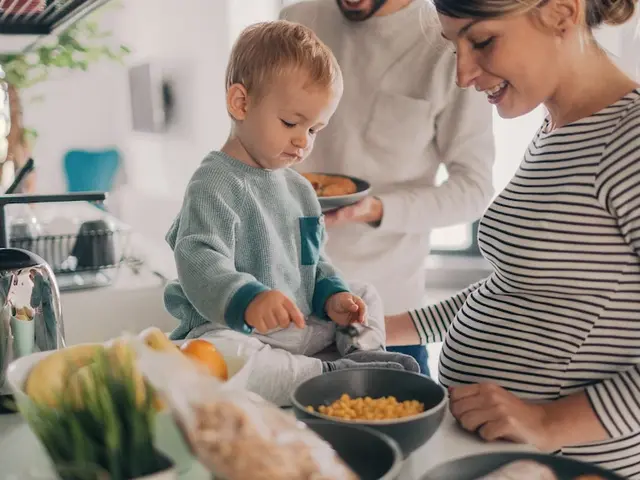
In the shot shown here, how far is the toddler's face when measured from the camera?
1.07 metres

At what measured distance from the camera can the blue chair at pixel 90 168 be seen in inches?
143

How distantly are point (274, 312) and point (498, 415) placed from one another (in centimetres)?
28

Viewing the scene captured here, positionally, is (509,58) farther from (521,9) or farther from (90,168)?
(90,168)

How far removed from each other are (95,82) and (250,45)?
287cm

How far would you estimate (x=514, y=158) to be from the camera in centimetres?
391

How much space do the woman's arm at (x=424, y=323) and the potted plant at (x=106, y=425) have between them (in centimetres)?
65

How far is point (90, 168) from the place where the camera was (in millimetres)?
3674

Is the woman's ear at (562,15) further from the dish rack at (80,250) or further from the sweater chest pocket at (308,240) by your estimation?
the dish rack at (80,250)

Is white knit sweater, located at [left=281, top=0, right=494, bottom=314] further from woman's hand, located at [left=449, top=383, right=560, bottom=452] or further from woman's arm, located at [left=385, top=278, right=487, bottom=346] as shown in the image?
woman's hand, located at [left=449, top=383, right=560, bottom=452]

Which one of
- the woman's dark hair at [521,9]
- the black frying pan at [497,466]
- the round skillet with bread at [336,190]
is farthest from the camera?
the round skillet with bread at [336,190]

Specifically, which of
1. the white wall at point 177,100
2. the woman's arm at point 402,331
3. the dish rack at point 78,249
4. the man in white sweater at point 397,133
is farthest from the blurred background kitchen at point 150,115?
the woman's arm at point 402,331

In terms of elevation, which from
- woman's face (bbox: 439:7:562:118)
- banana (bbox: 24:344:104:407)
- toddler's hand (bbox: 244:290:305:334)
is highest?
woman's face (bbox: 439:7:562:118)

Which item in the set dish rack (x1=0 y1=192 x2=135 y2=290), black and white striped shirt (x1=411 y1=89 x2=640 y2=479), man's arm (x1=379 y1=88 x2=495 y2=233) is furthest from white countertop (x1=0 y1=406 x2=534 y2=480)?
dish rack (x1=0 y1=192 x2=135 y2=290)

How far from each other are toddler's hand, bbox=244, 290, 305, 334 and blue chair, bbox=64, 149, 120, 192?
291 cm
